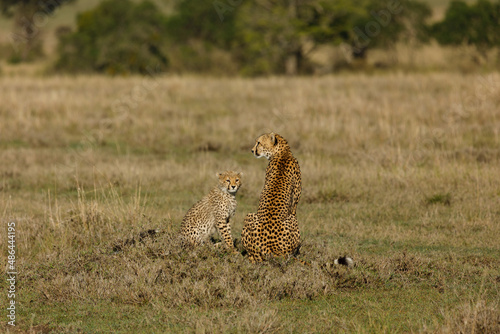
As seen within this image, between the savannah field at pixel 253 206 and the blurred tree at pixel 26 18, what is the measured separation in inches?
736

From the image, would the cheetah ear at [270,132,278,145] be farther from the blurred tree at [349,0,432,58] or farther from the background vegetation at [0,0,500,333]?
the blurred tree at [349,0,432,58]

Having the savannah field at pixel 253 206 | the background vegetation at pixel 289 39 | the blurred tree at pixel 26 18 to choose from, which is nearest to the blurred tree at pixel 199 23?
the background vegetation at pixel 289 39

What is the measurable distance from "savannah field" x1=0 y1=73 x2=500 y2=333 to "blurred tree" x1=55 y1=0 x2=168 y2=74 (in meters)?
8.42

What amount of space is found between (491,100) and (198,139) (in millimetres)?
6337

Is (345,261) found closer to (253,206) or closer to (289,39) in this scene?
(253,206)

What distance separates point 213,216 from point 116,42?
69.5 feet

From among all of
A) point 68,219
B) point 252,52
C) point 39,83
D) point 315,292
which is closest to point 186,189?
point 68,219

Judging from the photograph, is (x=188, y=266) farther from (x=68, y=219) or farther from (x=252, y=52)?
(x=252, y=52)

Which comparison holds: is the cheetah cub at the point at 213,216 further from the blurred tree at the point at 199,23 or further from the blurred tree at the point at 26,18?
the blurred tree at the point at 26,18

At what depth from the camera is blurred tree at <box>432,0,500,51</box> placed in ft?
83.3

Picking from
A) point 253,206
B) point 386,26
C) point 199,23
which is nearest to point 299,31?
point 386,26

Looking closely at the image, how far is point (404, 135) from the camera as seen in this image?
41.3 ft

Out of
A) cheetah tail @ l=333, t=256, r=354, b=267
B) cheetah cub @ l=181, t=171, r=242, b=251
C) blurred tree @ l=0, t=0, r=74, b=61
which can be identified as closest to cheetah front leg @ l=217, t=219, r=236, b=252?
cheetah cub @ l=181, t=171, r=242, b=251

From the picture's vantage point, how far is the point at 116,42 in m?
26.8
